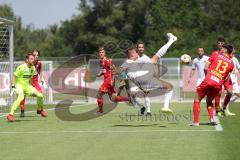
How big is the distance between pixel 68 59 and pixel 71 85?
238 centimetres

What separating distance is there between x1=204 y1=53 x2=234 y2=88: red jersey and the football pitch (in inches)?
43.1

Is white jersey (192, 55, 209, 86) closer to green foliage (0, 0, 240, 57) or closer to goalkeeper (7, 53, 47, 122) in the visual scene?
goalkeeper (7, 53, 47, 122)

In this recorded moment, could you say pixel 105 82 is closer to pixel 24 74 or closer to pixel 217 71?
pixel 24 74

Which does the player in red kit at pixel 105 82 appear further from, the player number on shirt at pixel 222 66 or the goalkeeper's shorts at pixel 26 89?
the player number on shirt at pixel 222 66

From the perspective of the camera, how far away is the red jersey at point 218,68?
15289mm

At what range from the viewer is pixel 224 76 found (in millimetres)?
15398

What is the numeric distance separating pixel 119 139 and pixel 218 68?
3.49 m

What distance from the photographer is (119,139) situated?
43.2 feet

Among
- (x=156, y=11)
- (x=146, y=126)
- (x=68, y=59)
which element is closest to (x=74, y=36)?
(x=156, y=11)

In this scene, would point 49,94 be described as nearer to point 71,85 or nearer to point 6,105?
point 71,85

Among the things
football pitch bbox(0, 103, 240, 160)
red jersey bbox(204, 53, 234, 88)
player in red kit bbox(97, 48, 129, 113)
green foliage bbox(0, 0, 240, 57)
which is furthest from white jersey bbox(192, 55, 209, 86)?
Result: green foliage bbox(0, 0, 240, 57)

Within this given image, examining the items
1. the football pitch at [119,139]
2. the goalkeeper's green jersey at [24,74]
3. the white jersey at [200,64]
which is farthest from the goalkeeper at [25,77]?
the white jersey at [200,64]

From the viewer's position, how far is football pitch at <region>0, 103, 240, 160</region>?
36.1 ft

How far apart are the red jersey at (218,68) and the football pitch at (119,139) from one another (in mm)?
1095
